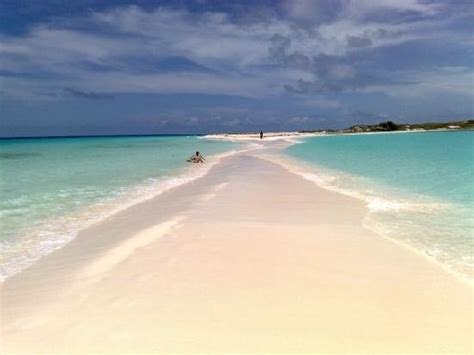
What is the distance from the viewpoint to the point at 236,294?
489 centimetres

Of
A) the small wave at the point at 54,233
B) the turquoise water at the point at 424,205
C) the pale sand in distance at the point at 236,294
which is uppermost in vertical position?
the turquoise water at the point at 424,205

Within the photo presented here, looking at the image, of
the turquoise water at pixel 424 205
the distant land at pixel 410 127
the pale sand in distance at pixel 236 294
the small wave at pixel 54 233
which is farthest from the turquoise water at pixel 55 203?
the distant land at pixel 410 127

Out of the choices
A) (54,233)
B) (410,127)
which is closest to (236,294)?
(54,233)

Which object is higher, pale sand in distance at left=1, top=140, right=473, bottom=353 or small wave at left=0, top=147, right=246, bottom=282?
pale sand in distance at left=1, top=140, right=473, bottom=353

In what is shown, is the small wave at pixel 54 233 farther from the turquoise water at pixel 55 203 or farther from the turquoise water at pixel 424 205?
the turquoise water at pixel 424 205

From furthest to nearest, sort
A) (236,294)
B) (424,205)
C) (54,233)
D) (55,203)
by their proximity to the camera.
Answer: (55,203), (424,205), (54,233), (236,294)

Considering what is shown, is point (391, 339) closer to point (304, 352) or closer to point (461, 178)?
point (304, 352)

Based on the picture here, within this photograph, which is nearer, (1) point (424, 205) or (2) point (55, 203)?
(1) point (424, 205)

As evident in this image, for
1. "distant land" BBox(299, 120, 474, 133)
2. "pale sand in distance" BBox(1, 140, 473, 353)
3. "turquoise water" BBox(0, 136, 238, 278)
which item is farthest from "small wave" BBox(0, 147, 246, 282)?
"distant land" BBox(299, 120, 474, 133)

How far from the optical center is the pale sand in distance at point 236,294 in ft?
12.9

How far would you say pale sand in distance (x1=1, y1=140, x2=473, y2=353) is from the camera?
3.92m

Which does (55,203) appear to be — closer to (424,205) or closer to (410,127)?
(424,205)

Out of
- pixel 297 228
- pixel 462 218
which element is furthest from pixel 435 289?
pixel 462 218

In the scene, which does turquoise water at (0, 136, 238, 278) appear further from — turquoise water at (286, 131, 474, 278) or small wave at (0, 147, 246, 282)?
turquoise water at (286, 131, 474, 278)
